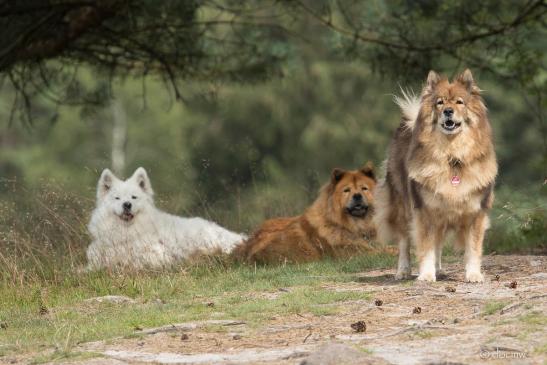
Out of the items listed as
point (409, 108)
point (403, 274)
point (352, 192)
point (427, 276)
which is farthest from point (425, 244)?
point (352, 192)

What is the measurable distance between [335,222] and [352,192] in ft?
1.18

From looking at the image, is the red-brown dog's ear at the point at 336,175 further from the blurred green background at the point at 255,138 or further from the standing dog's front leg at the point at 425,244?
the standing dog's front leg at the point at 425,244

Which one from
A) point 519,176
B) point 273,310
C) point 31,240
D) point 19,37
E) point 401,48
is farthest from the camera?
point 519,176

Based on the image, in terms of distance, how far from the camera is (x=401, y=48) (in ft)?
41.3

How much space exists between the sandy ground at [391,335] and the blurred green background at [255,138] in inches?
121

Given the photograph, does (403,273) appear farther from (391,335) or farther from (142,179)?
(142,179)

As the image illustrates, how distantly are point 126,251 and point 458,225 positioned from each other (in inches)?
142

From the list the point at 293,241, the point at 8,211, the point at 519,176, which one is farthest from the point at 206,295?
the point at 519,176

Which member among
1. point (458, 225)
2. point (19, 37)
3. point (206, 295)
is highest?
point (19, 37)

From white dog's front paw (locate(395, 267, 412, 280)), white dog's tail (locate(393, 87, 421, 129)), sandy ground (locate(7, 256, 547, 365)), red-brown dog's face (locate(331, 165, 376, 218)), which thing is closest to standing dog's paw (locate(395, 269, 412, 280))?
white dog's front paw (locate(395, 267, 412, 280))

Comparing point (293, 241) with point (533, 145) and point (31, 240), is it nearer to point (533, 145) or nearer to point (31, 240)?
point (31, 240)

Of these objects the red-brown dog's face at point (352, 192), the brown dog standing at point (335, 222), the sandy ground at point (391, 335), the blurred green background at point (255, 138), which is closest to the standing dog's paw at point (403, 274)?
the sandy ground at point (391, 335)

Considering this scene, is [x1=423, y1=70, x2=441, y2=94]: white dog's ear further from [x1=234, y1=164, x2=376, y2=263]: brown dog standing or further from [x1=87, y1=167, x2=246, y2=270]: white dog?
[x1=87, y1=167, x2=246, y2=270]: white dog

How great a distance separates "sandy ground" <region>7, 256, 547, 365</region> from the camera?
546 cm
